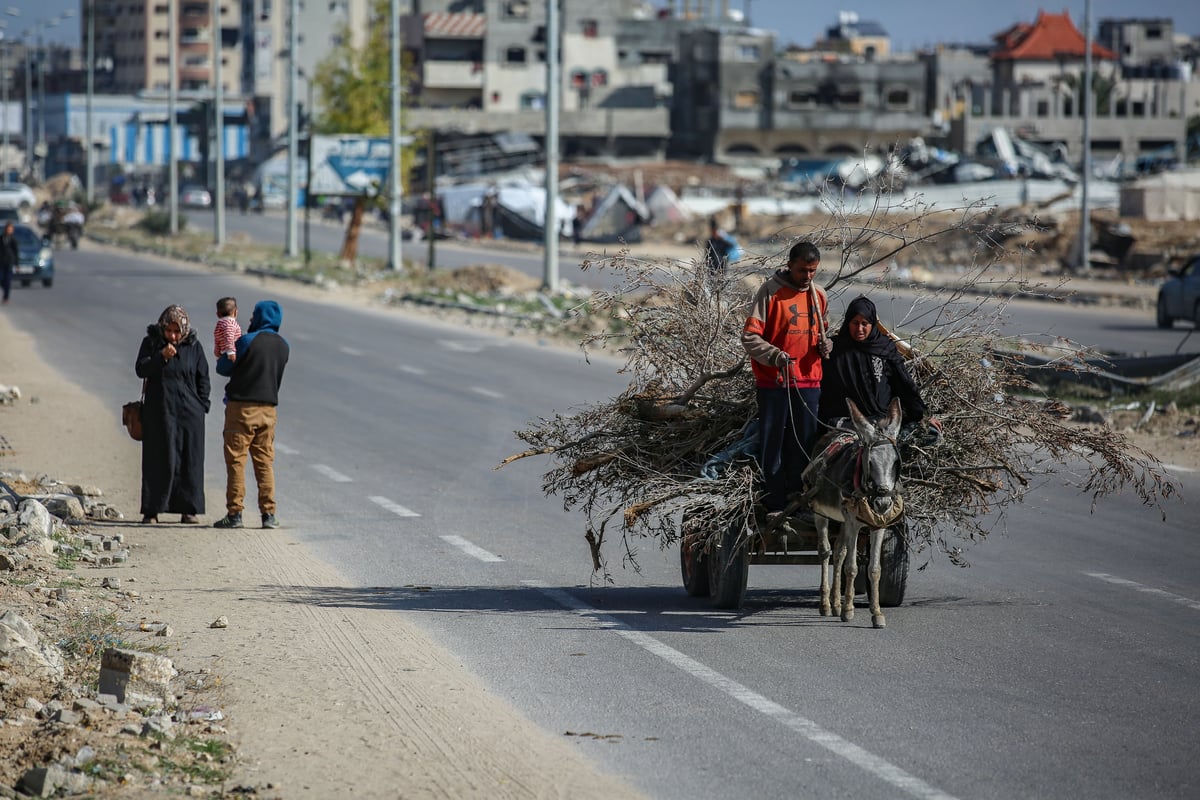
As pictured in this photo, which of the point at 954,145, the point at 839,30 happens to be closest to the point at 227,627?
the point at 954,145

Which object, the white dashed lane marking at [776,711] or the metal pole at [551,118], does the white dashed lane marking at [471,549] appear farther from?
the metal pole at [551,118]

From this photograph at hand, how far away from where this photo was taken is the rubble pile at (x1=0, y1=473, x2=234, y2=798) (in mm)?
5902

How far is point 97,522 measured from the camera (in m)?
12.3

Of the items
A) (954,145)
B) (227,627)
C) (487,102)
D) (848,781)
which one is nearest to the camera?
(848,781)

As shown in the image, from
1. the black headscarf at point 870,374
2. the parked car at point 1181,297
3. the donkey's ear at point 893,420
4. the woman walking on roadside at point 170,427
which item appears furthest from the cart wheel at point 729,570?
the parked car at point 1181,297

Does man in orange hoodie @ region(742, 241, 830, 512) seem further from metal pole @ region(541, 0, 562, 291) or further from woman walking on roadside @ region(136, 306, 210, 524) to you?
metal pole @ region(541, 0, 562, 291)

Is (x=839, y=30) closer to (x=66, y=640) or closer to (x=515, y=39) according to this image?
(x=515, y=39)

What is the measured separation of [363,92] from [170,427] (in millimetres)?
40503

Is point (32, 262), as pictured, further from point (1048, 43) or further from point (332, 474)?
point (1048, 43)

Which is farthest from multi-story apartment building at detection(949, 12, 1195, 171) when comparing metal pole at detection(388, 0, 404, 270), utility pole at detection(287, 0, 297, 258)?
metal pole at detection(388, 0, 404, 270)

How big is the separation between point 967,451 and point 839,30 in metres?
177

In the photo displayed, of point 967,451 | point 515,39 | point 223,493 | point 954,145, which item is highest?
point 515,39

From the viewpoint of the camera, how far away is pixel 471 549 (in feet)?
37.4

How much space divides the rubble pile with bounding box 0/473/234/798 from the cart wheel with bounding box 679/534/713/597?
2959mm
